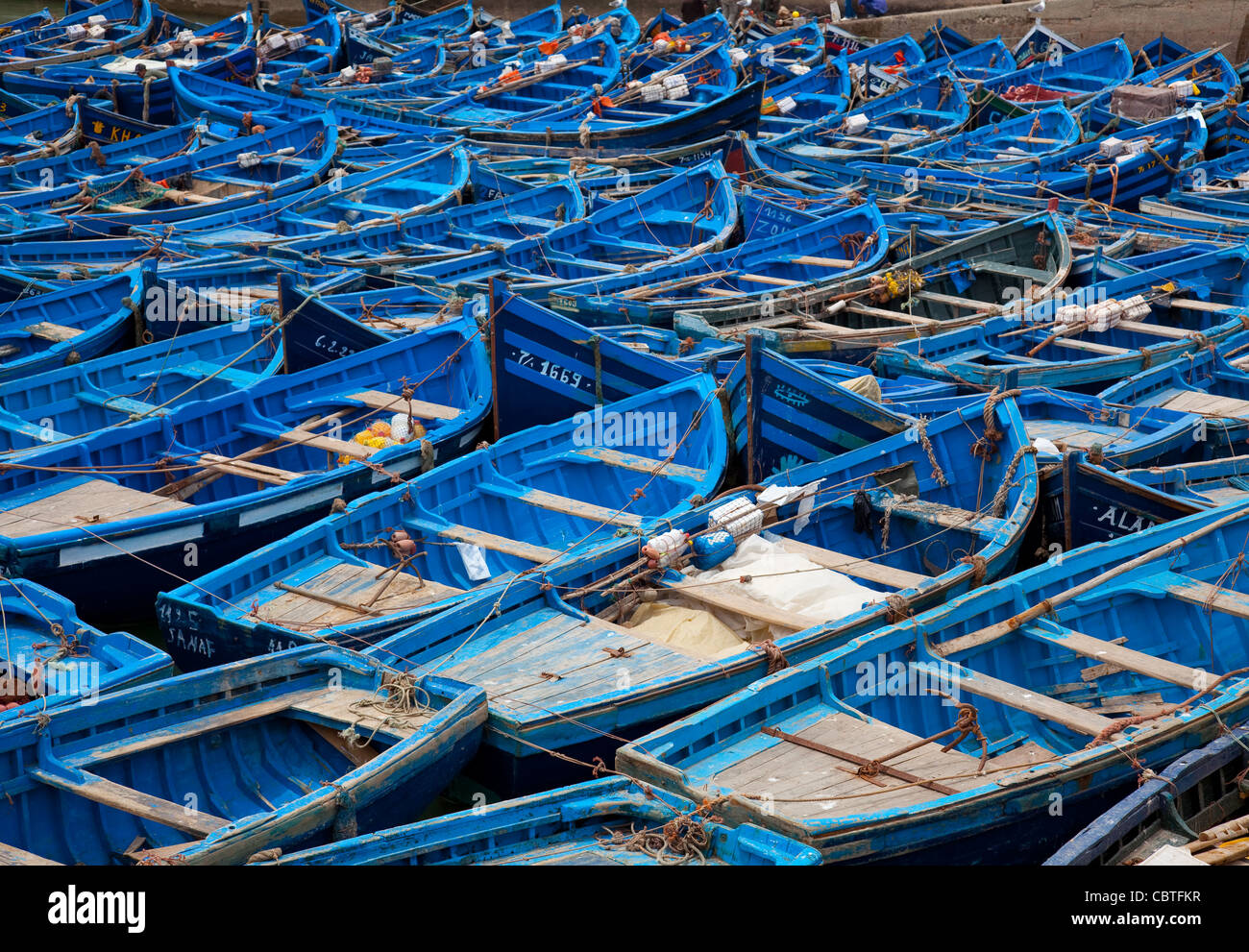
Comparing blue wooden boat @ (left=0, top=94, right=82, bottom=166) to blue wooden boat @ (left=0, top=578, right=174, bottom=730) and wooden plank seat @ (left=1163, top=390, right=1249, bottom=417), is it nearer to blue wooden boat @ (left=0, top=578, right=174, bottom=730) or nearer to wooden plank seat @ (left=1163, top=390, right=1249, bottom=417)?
blue wooden boat @ (left=0, top=578, right=174, bottom=730)

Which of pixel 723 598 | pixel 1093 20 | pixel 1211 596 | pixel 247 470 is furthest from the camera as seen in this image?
pixel 1093 20

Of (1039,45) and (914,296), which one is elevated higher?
(1039,45)

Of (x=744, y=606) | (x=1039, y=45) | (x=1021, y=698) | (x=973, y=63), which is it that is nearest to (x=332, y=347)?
(x=744, y=606)

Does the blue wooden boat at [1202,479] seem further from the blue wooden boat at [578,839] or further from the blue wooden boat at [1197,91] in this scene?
the blue wooden boat at [1197,91]

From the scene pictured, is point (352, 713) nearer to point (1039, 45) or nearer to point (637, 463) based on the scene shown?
point (637, 463)

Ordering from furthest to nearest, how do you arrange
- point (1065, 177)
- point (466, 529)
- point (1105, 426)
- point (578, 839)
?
1. point (1065, 177)
2. point (1105, 426)
3. point (466, 529)
4. point (578, 839)

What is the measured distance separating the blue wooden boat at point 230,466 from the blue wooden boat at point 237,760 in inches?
121

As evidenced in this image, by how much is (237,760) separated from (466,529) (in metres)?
3.40

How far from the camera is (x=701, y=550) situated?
11.9 metres

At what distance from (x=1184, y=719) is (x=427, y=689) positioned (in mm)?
4973

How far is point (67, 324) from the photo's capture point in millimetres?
17328

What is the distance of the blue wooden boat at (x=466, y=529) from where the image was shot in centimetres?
1094

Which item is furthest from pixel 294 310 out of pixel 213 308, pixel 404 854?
pixel 404 854
